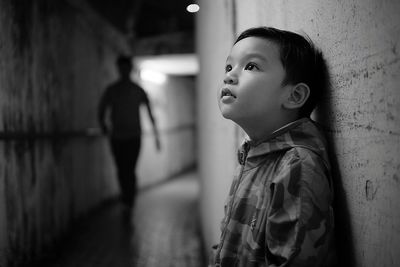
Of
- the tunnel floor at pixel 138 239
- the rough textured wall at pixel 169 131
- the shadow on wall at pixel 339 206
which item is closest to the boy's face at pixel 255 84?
the shadow on wall at pixel 339 206

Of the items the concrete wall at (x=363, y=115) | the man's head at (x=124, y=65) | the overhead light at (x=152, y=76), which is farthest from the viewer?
the overhead light at (x=152, y=76)

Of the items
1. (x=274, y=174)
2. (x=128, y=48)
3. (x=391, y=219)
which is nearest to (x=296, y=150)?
(x=274, y=174)

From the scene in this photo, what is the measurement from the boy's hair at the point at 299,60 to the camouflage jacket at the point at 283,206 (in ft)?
0.33

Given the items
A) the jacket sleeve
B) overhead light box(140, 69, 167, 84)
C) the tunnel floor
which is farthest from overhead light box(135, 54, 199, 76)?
the jacket sleeve

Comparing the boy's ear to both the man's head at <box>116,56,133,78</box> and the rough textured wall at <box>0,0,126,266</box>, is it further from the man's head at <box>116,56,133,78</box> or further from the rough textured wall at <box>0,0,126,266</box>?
the man's head at <box>116,56,133,78</box>

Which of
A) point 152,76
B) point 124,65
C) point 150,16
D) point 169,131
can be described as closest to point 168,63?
point 152,76

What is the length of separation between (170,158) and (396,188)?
7364 millimetres

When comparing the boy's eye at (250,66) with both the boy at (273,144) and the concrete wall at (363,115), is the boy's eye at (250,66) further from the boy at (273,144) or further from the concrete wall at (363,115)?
the concrete wall at (363,115)

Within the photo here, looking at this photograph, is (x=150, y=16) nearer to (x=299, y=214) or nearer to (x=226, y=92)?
(x=226, y=92)

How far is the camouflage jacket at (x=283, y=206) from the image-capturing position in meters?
0.61

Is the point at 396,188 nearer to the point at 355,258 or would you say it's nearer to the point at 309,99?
the point at 355,258

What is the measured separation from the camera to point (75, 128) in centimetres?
369

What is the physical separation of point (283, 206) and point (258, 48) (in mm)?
363

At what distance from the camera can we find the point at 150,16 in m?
6.50
